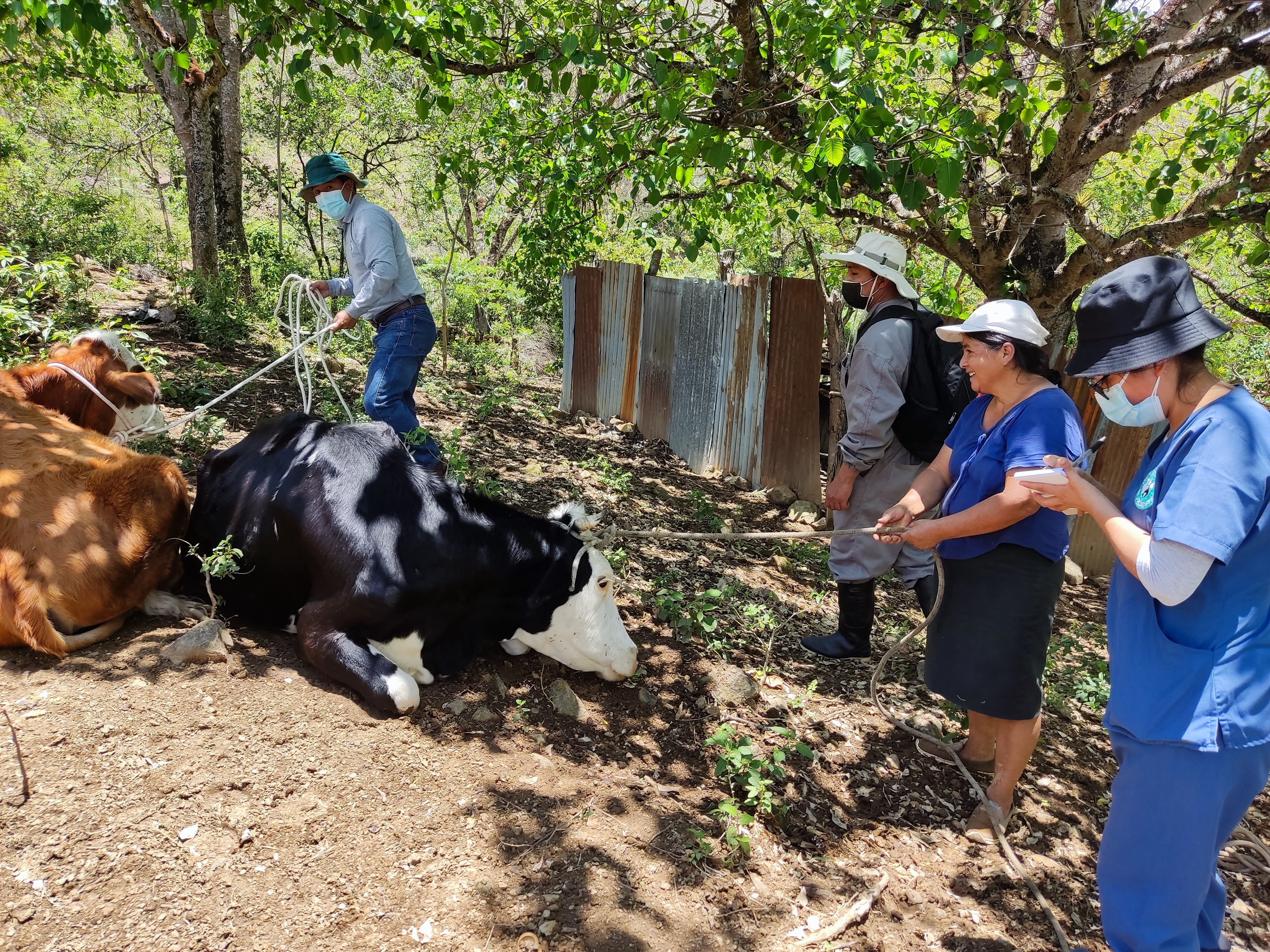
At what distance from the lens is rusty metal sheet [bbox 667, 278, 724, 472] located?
7.33 meters

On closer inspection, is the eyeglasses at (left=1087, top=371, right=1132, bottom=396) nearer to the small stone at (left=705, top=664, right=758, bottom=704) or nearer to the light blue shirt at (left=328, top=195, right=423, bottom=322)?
the small stone at (left=705, top=664, right=758, bottom=704)

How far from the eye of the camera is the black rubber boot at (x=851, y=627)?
13.6 ft

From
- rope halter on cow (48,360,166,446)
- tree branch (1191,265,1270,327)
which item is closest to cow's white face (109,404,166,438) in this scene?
rope halter on cow (48,360,166,446)

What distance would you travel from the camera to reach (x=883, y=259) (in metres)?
3.87

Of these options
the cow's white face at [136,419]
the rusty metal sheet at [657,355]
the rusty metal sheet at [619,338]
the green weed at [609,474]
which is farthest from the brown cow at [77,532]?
the rusty metal sheet at [619,338]

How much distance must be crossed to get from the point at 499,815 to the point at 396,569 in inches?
45.9

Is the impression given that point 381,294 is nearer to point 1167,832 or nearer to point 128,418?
point 128,418

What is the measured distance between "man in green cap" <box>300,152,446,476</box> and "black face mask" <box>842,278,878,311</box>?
2402 mm

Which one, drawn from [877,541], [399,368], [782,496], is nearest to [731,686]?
[877,541]

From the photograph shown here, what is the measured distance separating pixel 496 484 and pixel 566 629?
5.76 feet

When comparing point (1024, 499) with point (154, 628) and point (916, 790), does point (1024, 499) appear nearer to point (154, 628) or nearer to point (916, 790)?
point (916, 790)

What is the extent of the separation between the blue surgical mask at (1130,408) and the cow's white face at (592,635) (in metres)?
2.10

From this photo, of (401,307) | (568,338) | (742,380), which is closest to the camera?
(401,307)

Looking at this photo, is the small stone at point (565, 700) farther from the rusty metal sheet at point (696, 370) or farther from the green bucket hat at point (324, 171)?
the rusty metal sheet at point (696, 370)
